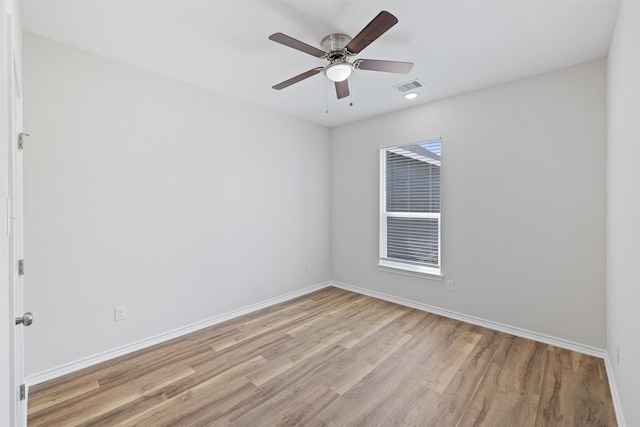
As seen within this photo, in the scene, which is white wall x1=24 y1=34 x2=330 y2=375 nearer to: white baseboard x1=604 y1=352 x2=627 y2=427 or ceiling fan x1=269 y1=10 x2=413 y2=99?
ceiling fan x1=269 y1=10 x2=413 y2=99

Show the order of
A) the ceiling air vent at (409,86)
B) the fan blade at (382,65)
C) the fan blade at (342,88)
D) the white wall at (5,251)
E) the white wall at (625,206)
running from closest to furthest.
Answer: the white wall at (5,251)
the white wall at (625,206)
the fan blade at (382,65)
the fan blade at (342,88)
the ceiling air vent at (409,86)

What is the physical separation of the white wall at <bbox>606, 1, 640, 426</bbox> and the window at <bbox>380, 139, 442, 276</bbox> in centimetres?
158

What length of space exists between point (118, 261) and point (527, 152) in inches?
158

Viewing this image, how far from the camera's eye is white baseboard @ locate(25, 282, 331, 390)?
2.23 metres

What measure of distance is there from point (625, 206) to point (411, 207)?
225 centimetres

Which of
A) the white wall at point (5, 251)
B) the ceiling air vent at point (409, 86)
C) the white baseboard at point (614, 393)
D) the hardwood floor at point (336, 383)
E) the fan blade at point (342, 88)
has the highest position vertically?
the ceiling air vent at point (409, 86)

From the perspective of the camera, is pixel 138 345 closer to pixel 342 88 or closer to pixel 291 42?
pixel 291 42

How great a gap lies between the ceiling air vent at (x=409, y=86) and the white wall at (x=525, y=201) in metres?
0.55

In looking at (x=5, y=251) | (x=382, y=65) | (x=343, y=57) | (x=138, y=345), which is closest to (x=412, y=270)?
(x=382, y=65)

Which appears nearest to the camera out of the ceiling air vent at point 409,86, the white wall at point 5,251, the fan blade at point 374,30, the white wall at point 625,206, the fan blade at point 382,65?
the white wall at point 5,251

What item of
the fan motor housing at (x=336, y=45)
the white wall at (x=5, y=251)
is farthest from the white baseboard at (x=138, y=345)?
the fan motor housing at (x=336, y=45)

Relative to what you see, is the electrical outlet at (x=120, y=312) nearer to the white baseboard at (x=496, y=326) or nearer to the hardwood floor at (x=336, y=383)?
the hardwood floor at (x=336, y=383)

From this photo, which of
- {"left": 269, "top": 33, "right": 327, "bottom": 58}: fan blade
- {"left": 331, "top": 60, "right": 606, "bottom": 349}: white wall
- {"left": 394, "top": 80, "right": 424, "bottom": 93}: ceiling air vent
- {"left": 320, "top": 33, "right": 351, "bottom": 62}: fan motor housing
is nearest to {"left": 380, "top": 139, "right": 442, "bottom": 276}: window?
{"left": 331, "top": 60, "right": 606, "bottom": 349}: white wall

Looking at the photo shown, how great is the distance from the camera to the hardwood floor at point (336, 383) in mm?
1856
